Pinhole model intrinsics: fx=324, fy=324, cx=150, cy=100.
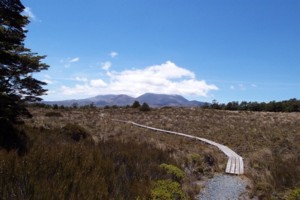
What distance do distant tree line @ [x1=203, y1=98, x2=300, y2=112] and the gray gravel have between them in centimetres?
6036

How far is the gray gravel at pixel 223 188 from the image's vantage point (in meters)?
10.1

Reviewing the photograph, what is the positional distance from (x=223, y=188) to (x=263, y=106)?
66580mm

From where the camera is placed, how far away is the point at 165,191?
7949 millimetres

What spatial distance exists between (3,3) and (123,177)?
1103cm

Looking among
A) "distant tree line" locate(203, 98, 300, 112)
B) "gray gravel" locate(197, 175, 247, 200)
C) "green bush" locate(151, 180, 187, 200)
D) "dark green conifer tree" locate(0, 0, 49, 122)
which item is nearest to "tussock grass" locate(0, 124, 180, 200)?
"green bush" locate(151, 180, 187, 200)

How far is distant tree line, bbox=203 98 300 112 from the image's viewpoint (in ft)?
229

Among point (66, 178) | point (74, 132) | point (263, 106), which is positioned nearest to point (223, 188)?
point (66, 178)

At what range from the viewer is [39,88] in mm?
17578

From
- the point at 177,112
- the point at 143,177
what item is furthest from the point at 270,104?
the point at 143,177

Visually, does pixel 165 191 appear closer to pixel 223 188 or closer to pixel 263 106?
pixel 223 188

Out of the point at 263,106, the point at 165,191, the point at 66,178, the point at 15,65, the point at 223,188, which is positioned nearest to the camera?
the point at 66,178

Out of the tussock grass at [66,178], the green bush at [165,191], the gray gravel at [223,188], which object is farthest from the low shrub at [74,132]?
the green bush at [165,191]

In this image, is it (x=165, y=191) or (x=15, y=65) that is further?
(x=15, y=65)

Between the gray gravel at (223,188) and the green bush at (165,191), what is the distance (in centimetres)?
176
